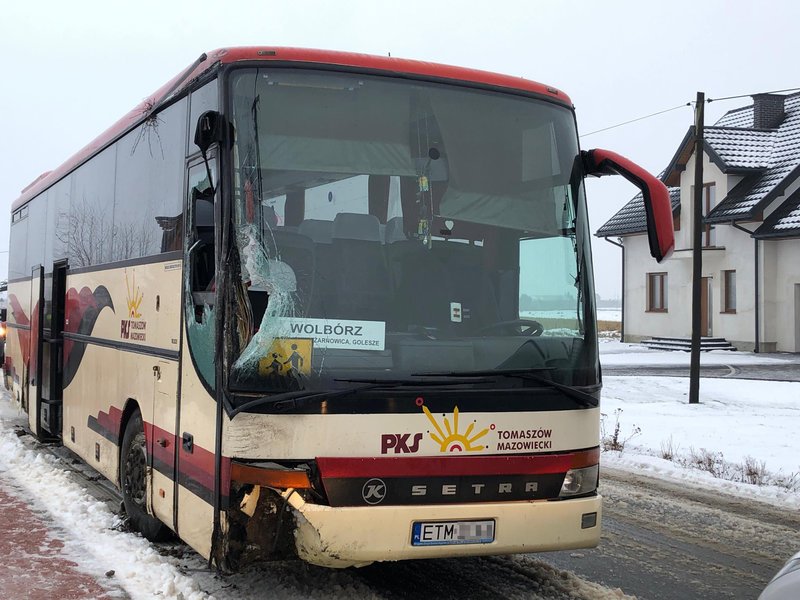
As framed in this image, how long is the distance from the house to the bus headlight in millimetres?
28586

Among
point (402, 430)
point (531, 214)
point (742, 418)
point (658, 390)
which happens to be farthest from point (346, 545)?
point (658, 390)

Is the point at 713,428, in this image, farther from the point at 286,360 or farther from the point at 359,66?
the point at 286,360

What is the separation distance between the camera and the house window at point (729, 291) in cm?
3531

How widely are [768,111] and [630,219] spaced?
6.84 meters

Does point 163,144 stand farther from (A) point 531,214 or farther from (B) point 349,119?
(A) point 531,214

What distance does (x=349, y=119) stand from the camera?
5402 millimetres

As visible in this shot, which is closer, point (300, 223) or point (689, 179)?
point (300, 223)

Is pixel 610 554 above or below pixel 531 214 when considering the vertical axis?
below

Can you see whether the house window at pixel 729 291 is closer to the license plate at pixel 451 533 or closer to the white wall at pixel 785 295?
the white wall at pixel 785 295

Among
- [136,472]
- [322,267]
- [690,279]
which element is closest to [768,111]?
[690,279]

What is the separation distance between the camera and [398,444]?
16.7ft

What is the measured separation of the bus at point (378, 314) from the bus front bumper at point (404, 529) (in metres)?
Answer: 0.01

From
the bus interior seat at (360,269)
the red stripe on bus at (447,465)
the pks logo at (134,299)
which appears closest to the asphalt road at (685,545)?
the red stripe on bus at (447,465)

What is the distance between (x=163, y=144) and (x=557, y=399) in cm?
331
